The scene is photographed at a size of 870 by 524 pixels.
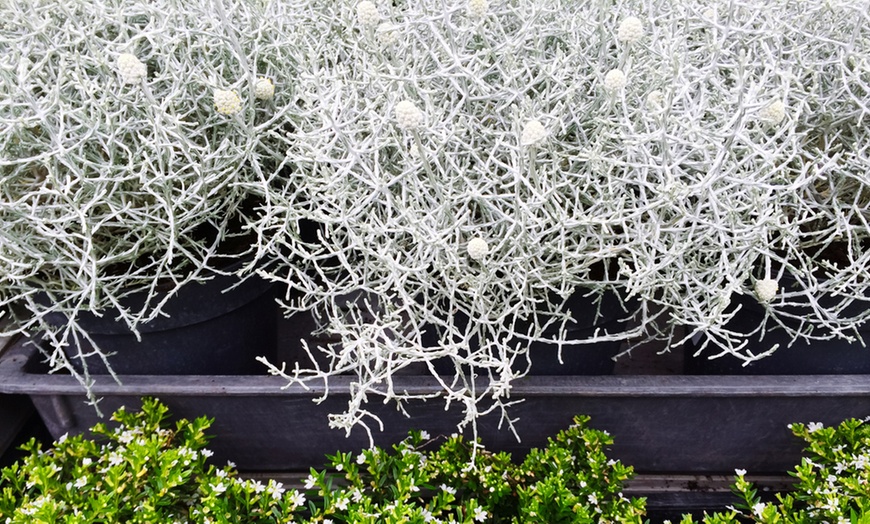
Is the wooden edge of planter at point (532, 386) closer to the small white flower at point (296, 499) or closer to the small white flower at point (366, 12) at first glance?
the small white flower at point (296, 499)

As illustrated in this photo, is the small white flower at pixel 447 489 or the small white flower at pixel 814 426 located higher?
the small white flower at pixel 814 426

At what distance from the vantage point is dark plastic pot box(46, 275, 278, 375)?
0.75 metres

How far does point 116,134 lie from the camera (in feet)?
2.11

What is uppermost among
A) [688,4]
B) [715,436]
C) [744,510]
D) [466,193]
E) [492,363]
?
[688,4]

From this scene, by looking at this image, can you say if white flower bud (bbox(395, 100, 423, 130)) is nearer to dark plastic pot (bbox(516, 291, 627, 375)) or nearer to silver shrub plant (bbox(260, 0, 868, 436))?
silver shrub plant (bbox(260, 0, 868, 436))

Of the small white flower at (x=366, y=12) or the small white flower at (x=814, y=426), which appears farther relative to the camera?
the small white flower at (x=814, y=426)

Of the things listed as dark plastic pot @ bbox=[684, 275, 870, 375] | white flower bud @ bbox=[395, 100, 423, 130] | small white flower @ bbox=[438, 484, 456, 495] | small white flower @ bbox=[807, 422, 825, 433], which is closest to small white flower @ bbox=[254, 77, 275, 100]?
white flower bud @ bbox=[395, 100, 423, 130]

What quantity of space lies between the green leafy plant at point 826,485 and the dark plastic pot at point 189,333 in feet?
1.85

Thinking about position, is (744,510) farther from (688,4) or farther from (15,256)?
(15,256)

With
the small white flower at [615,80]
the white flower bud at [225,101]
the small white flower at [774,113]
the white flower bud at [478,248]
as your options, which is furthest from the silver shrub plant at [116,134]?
the small white flower at [774,113]

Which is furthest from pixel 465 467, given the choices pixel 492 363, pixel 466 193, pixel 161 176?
pixel 161 176

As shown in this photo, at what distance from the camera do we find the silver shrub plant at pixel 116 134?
615 mm

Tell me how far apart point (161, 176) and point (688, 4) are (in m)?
0.53

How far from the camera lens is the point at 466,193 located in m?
0.59
